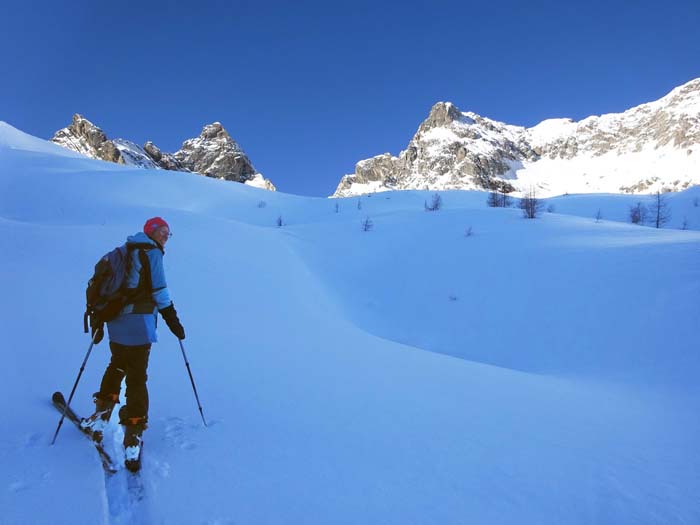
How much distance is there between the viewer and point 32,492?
2330 mm

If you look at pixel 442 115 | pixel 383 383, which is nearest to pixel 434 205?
pixel 383 383

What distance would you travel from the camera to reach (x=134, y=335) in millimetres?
3088

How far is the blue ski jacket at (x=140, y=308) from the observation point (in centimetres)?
307

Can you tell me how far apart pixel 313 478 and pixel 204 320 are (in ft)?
14.8

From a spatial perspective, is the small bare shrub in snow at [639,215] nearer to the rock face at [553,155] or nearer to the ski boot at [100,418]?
the ski boot at [100,418]

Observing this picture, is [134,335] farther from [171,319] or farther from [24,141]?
[24,141]

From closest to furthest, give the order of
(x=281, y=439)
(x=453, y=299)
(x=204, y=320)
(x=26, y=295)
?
(x=281, y=439)
(x=26, y=295)
(x=204, y=320)
(x=453, y=299)

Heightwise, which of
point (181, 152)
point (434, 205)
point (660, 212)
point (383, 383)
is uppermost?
point (181, 152)

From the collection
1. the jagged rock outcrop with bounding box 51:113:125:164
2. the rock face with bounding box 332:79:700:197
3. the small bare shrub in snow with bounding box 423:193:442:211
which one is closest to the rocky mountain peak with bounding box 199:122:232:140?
the jagged rock outcrop with bounding box 51:113:125:164

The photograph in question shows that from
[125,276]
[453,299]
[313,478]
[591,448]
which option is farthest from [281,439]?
[453,299]

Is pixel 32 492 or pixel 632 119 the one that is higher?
pixel 632 119

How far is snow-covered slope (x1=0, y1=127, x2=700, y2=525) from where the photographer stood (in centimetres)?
255

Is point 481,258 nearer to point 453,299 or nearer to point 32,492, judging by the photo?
point 453,299

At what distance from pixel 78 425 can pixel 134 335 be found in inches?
35.4
